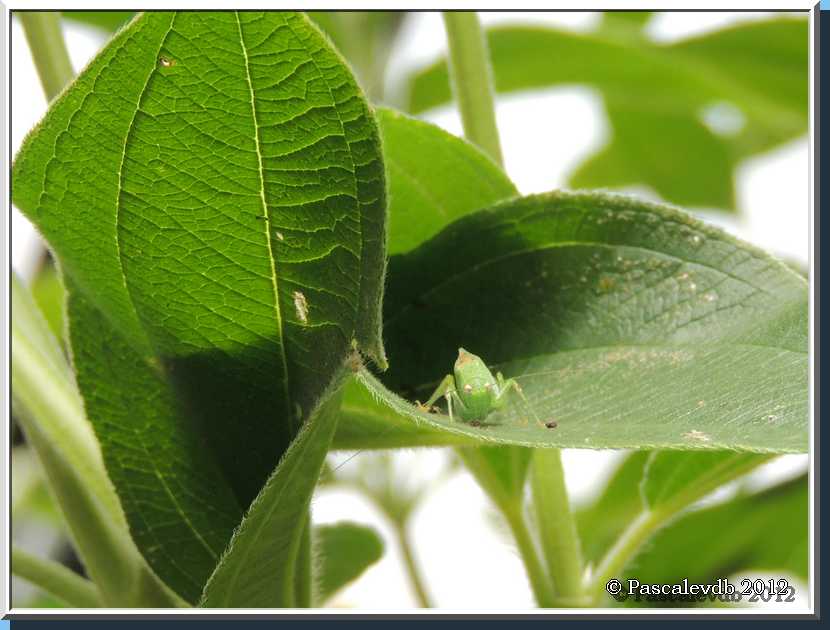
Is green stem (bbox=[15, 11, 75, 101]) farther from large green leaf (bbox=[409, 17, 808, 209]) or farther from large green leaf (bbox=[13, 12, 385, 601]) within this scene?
large green leaf (bbox=[409, 17, 808, 209])

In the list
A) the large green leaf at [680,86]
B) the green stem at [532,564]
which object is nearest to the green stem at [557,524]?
the green stem at [532,564]

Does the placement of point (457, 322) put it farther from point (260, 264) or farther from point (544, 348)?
point (260, 264)

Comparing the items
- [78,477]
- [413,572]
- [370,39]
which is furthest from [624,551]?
[370,39]

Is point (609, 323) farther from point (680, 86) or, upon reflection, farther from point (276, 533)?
point (680, 86)

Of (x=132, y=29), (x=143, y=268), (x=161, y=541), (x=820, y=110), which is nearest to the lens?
(x=132, y=29)

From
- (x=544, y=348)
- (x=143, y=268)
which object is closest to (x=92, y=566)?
(x=143, y=268)

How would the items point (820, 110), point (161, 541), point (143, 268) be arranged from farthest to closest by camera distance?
point (820, 110) < point (161, 541) < point (143, 268)
